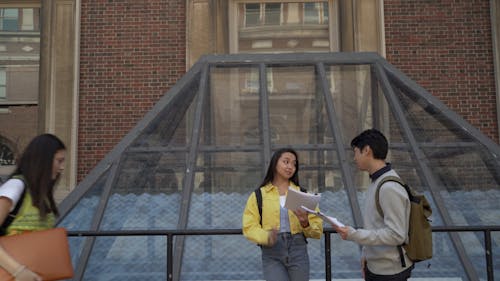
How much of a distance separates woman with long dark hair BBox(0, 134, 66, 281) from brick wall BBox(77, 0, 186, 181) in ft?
23.1

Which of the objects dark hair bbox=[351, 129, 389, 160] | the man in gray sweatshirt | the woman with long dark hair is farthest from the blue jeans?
the woman with long dark hair

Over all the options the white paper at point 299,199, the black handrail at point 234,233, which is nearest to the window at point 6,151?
the black handrail at point 234,233

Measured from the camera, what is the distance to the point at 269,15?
10.3 meters

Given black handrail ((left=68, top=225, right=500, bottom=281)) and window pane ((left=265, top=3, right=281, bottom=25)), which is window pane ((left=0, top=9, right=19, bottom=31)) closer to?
window pane ((left=265, top=3, right=281, bottom=25))

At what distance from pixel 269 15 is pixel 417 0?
2831 mm

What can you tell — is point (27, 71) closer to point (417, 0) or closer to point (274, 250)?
point (417, 0)

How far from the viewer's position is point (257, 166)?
5023 millimetres

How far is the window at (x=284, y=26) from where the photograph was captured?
10.1m

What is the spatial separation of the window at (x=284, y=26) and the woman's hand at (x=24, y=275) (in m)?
8.11

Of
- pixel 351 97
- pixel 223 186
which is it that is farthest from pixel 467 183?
pixel 223 186

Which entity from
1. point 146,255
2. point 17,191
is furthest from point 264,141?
point 17,191

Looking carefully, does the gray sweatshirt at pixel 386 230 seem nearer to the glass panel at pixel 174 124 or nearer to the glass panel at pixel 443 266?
the glass panel at pixel 443 266

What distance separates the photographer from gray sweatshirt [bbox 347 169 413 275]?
2.54 metres

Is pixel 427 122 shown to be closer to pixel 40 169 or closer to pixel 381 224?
pixel 381 224
